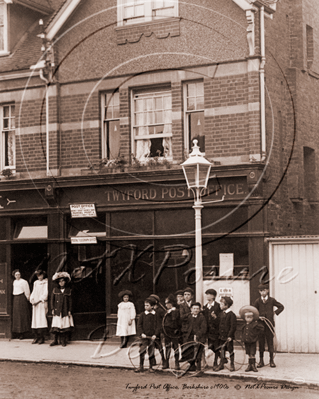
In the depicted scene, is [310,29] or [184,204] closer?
[184,204]

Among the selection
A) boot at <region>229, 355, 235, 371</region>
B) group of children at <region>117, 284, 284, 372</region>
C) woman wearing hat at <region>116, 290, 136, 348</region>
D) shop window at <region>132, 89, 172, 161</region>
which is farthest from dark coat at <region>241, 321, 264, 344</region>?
shop window at <region>132, 89, 172, 161</region>

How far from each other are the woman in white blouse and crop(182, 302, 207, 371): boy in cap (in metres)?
5.97

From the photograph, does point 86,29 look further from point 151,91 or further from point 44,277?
point 44,277

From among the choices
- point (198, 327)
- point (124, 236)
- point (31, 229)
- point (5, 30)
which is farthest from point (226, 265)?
point (5, 30)

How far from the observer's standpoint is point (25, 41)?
19.1 metres

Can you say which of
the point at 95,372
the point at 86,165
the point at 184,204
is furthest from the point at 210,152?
the point at 95,372

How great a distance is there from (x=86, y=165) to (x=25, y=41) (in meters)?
4.21

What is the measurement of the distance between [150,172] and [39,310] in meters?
4.36

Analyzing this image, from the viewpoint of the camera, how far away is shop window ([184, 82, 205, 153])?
16.5 m

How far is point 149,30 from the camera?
55.5 ft

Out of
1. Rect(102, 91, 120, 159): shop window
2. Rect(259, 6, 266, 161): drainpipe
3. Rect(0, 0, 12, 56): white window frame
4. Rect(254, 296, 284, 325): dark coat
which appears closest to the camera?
Rect(254, 296, 284, 325): dark coat

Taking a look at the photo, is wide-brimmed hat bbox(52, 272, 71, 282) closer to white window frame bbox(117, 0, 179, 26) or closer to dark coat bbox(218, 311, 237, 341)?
dark coat bbox(218, 311, 237, 341)

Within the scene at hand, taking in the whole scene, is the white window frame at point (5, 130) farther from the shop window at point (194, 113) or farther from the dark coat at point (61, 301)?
the shop window at point (194, 113)

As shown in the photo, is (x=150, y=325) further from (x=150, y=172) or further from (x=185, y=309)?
(x=150, y=172)
